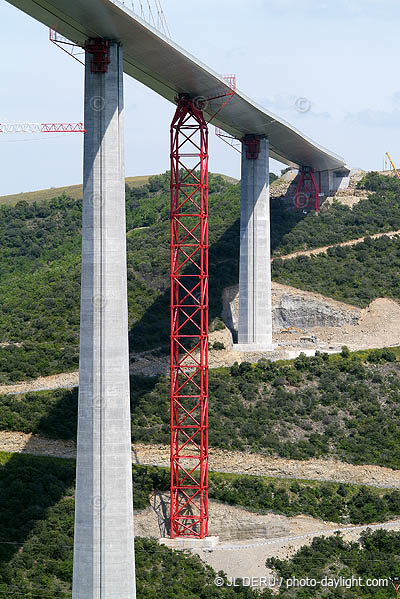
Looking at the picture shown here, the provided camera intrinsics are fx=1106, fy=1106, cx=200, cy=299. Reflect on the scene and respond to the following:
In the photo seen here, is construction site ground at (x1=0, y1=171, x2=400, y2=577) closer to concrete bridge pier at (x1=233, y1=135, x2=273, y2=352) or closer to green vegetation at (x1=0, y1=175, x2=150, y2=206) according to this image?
concrete bridge pier at (x1=233, y1=135, x2=273, y2=352)

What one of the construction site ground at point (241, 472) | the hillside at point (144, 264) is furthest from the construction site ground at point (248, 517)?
the hillside at point (144, 264)

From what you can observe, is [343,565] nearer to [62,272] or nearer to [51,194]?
[62,272]

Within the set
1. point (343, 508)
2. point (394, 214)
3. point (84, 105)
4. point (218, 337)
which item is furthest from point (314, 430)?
point (394, 214)

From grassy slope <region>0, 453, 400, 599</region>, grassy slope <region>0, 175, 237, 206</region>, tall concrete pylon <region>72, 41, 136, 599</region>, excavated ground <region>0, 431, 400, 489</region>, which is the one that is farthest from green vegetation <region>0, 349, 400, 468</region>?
grassy slope <region>0, 175, 237, 206</region>

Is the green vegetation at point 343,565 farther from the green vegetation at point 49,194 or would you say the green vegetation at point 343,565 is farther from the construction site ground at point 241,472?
the green vegetation at point 49,194

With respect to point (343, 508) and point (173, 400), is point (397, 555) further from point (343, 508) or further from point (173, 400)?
point (173, 400)

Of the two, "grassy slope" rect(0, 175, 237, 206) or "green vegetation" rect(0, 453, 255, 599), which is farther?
"grassy slope" rect(0, 175, 237, 206)
